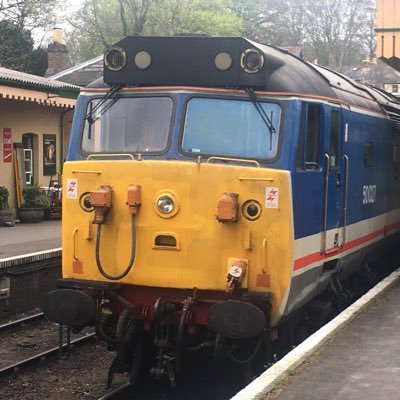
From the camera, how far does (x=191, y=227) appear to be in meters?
6.65

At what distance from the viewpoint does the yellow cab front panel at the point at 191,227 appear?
6.54 meters

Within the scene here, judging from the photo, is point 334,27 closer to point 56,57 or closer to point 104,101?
point 56,57

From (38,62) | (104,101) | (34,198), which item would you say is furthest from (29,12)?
(104,101)

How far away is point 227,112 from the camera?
6859 millimetres

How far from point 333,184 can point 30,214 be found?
1255 centimetres

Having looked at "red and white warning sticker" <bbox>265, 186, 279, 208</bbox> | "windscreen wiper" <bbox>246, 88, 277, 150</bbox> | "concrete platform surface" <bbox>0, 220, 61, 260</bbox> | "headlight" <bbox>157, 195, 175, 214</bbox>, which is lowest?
"concrete platform surface" <bbox>0, 220, 61, 260</bbox>

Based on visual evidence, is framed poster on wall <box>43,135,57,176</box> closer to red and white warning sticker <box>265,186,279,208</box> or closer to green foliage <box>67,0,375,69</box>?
red and white warning sticker <box>265,186,279,208</box>

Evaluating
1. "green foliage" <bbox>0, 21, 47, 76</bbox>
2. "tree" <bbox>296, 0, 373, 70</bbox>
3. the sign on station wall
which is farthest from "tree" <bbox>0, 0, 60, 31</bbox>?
the sign on station wall

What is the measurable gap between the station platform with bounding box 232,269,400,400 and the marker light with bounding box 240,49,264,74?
259 cm

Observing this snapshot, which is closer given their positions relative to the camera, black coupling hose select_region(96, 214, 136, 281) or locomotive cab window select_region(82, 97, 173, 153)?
black coupling hose select_region(96, 214, 136, 281)

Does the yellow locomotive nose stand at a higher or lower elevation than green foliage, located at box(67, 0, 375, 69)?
lower

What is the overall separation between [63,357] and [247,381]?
312cm

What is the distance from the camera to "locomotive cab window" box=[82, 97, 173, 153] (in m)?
6.97

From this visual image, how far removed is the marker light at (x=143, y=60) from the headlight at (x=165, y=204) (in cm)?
129
